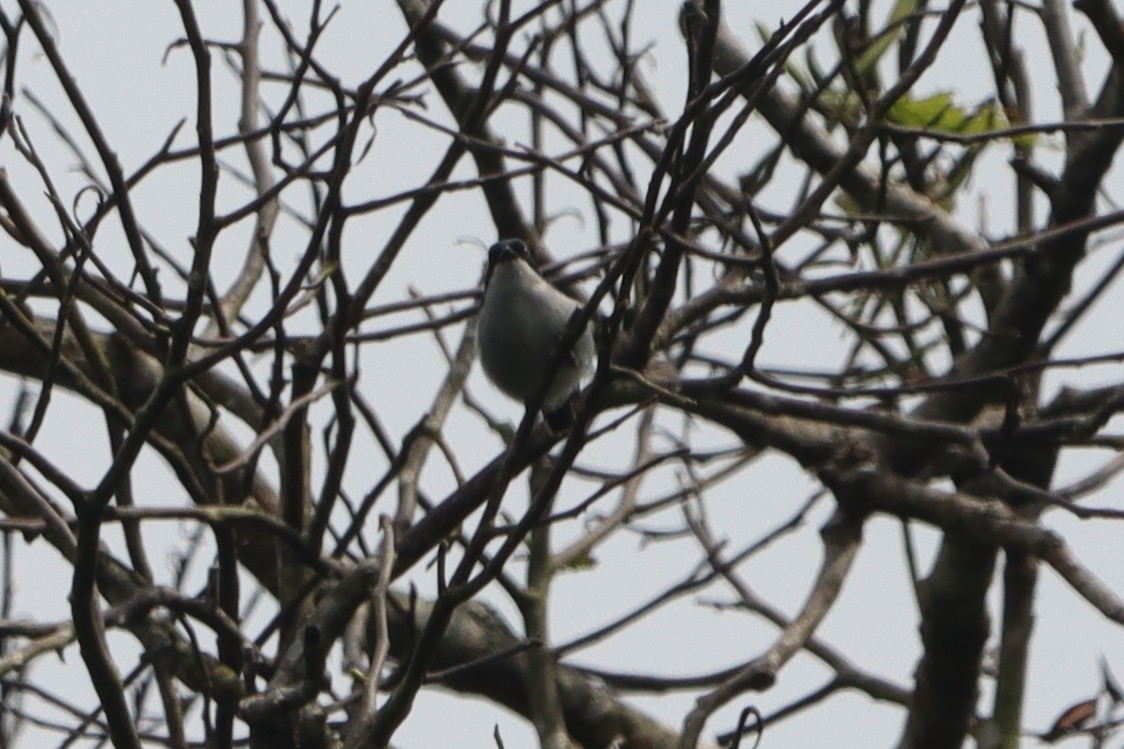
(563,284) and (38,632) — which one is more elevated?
(563,284)

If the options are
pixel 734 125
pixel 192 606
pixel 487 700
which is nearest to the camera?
pixel 734 125

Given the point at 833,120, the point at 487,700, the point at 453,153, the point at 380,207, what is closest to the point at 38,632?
the point at 380,207

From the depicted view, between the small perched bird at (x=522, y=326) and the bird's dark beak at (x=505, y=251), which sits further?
the small perched bird at (x=522, y=326)

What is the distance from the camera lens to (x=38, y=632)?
10.2 feet

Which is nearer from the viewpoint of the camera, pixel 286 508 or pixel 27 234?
pixel 27 234

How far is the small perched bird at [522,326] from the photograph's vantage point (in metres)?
5.13

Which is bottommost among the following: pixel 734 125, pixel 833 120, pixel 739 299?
pixel 734 125

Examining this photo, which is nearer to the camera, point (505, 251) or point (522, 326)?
point (505, 251)

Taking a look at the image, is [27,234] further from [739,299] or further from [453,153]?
[739,299]

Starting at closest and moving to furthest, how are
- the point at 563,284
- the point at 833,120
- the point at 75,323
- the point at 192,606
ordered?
1. the point at 192,606
2. the point at 75,323
3. the point at 833,120
4. the point at 563,284

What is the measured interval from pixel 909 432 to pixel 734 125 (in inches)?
33.9

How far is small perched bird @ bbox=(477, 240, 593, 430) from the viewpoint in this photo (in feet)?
16.8

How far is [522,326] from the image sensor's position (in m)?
5.21

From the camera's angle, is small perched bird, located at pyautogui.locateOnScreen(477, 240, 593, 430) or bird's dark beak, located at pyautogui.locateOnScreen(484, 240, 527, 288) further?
small perched bird, located at pyautogui.locateOnScreen(477, 240, 593, 430)
